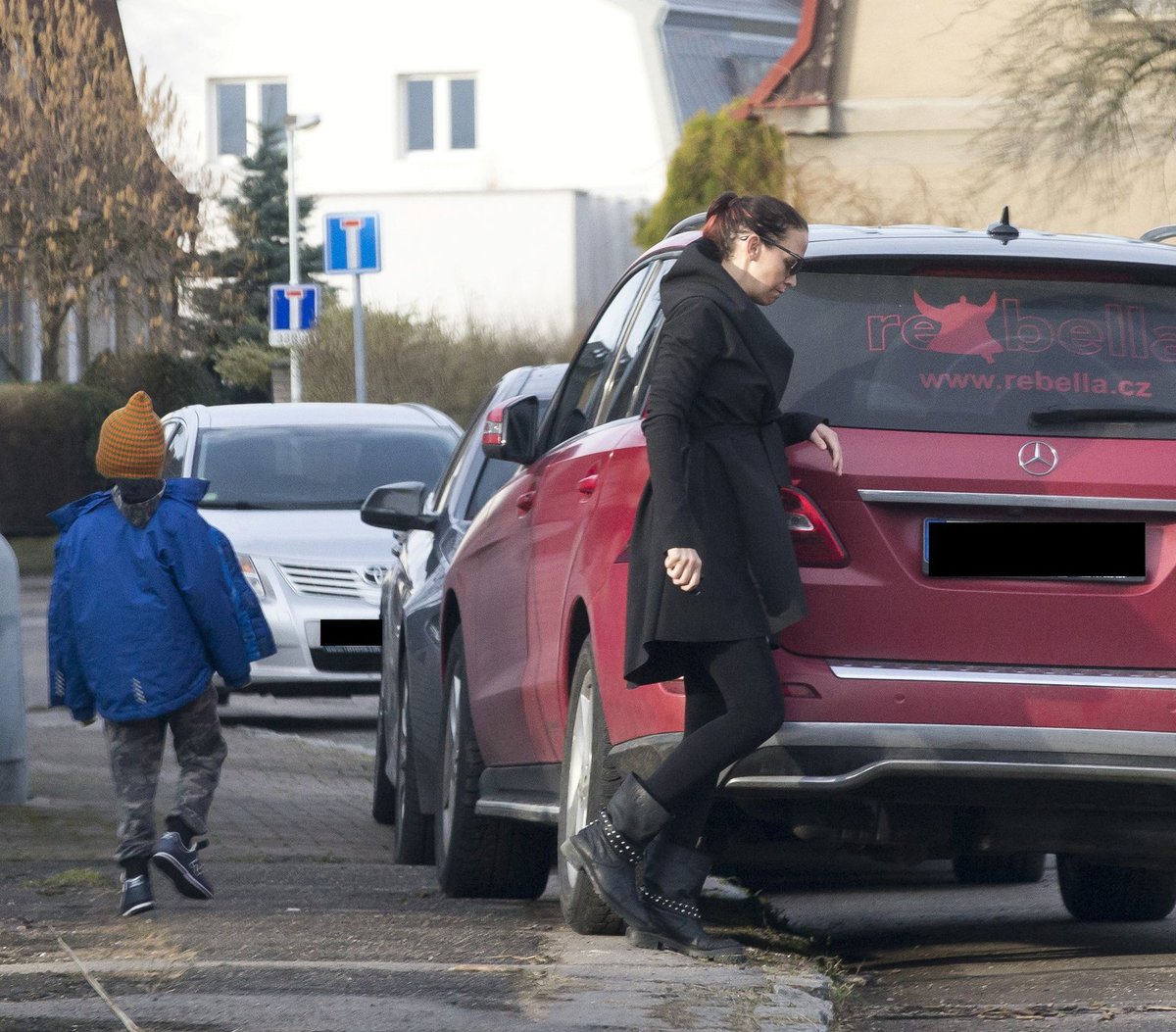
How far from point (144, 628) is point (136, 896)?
723 millimetres

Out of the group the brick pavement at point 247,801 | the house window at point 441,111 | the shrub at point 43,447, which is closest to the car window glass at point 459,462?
the brick pavement at point 247,801

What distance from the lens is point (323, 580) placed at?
13.8 metres

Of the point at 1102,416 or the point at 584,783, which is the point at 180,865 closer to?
the point at 584,783

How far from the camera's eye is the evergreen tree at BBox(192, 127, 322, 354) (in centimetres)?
3950

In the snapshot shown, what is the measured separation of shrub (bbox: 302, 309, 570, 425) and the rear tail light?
2470 cm

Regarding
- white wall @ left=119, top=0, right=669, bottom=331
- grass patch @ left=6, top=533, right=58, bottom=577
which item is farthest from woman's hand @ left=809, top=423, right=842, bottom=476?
white wall @ left=119, top=0, right=669, bottom=331

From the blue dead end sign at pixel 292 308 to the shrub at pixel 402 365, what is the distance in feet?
18.9

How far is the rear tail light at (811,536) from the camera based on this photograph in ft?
17.5

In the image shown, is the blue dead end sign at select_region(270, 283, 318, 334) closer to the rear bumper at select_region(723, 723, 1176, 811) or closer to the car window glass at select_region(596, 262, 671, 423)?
the car window glass at select_region(596, 262, 671, 423)

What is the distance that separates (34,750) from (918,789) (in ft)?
24.4

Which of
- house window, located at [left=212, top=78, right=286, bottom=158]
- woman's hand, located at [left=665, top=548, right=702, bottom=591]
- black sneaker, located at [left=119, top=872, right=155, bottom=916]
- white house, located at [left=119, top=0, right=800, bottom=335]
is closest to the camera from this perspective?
woman's hand, located at [left=665, top=548, right=702, bottom=591]

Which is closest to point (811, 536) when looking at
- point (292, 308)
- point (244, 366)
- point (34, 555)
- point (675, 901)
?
point (675, 901)

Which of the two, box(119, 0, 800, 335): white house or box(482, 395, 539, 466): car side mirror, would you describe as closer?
box(482, 395, 539, 466): car side mirror

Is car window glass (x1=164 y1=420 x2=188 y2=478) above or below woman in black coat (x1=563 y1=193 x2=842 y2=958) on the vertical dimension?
below
